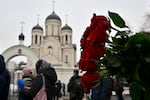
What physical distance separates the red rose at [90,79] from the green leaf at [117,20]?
11.5 inches

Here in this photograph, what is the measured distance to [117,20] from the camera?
6.71 ft

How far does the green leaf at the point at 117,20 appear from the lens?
2.04 metres

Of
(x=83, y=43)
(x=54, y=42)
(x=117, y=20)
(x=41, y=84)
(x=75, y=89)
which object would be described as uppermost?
(x=54, y=42)

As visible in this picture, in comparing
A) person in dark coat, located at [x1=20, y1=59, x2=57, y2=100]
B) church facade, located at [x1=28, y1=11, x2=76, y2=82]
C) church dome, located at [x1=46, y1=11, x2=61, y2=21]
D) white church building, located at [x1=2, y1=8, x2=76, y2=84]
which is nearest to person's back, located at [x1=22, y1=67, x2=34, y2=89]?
person in dark coat, located at [x1=20, y1=59, x2=57, y2=100]

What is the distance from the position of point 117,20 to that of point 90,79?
0.35 meters

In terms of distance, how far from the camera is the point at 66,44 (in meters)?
67.1

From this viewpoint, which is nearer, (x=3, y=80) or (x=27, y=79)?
(x=3, y=80)

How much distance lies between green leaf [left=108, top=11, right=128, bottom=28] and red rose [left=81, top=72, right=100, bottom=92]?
0.96ft

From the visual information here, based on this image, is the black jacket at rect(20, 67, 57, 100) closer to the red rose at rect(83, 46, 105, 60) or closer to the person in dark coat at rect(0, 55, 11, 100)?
the person in dark coat at rect(0, 55, 11, 100)

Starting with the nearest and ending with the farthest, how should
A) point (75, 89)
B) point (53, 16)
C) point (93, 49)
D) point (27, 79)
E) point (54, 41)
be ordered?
1. point (93, 49)
2. point (27, 79)
3. point (75, 89)
4. point (54, 41)
5. point (53, 16)

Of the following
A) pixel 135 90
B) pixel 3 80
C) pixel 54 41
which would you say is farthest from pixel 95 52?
pixel 54 41

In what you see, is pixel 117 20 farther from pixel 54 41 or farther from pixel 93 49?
pixel 54 41

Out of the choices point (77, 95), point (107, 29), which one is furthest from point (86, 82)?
point (77, 95)

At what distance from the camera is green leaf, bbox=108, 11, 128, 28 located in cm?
204
